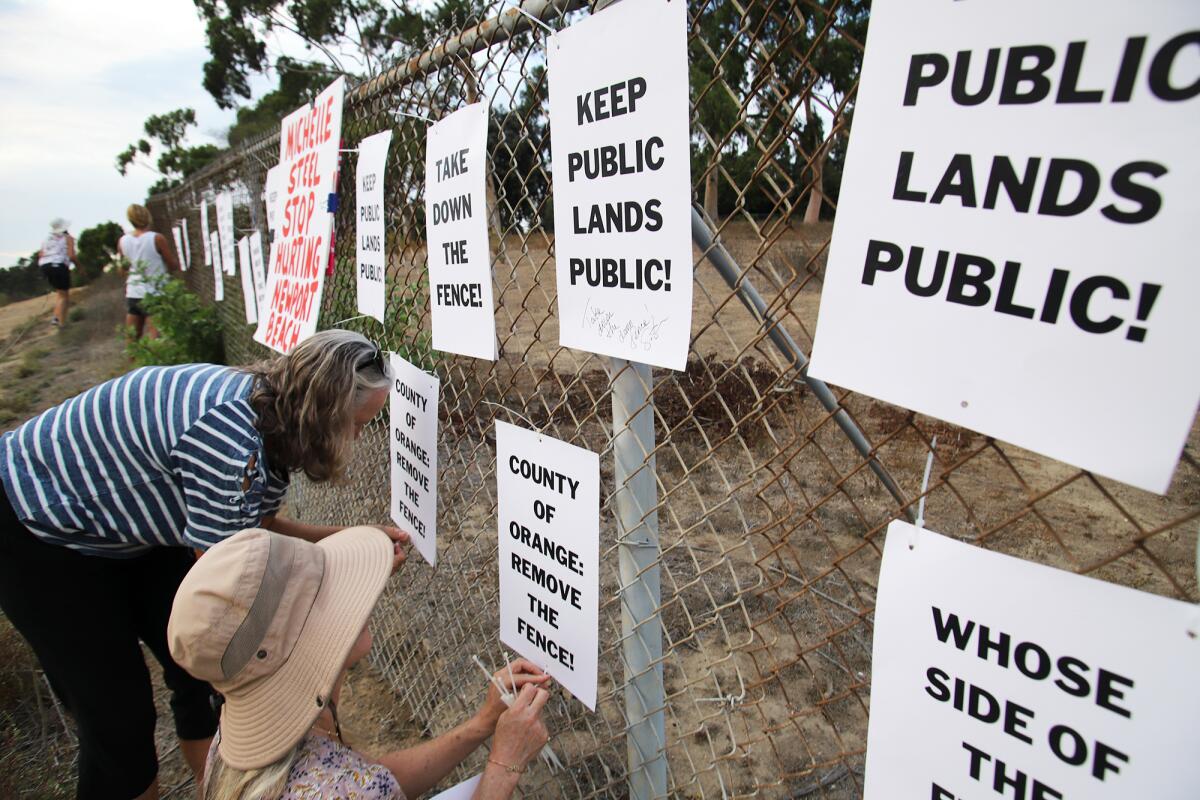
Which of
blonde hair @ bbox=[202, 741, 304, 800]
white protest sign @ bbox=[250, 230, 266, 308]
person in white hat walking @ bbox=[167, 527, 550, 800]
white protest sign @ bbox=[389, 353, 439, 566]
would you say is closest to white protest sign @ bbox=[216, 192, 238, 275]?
white protest sign @ bbox=[250, 230, 266, 308]

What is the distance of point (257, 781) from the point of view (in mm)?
1514

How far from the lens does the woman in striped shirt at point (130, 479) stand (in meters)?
2.01

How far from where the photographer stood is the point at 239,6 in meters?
38.9

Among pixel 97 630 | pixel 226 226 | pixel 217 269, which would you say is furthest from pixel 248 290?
pixel 97 630

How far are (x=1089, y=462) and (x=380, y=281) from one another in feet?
7.18

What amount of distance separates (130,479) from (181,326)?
7.93 metres

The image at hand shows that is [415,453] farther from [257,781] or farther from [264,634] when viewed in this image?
[257,781]

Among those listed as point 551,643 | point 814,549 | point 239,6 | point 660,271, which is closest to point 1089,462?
point 660,271

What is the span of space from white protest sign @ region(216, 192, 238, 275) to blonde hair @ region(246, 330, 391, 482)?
4.39 m

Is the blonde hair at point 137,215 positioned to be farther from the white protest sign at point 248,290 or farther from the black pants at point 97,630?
the black pants at point 97,630

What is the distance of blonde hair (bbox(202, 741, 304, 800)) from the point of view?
1.49 metres

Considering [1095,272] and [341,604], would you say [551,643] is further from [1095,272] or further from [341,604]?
[1095,272]

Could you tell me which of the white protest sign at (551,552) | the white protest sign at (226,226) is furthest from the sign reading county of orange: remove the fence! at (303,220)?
the white protest sign at (226,226)
